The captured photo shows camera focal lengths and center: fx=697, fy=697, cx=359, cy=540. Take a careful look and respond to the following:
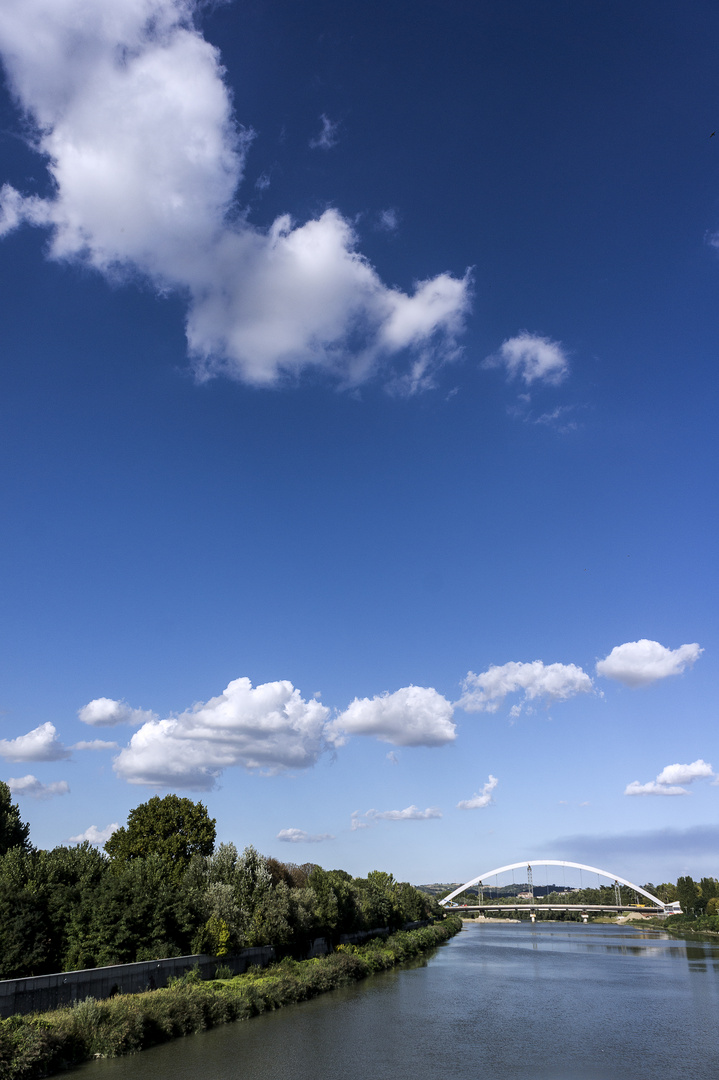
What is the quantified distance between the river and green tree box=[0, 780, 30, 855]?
69.5 ft

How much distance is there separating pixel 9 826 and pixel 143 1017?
81.0 feet

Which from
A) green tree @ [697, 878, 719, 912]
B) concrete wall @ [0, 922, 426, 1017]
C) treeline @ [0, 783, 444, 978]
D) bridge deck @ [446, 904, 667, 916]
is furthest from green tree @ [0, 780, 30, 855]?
bridge deck @ [446, 904, 667, 916]

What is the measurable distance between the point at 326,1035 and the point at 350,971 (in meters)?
19.7

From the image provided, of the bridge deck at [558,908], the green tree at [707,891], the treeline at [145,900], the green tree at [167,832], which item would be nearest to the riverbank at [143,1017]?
the treeline at [145,900]

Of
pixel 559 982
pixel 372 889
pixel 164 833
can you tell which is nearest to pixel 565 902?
pixel 372 889

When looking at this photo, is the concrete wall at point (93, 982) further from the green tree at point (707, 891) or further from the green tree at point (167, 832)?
the green tree at point (707, 891)

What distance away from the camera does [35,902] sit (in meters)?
26.0

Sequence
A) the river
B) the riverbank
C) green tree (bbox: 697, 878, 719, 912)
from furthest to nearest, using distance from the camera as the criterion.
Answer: green tree (bbox: 697, 878, 719, 912) → the river → the riverbank

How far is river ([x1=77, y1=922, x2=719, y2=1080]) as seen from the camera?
2081 cm

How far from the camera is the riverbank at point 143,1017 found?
18.5 meters

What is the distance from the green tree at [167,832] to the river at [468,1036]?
14.1m

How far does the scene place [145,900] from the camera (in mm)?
28953

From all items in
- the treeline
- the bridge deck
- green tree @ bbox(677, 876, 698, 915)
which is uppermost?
the treeline

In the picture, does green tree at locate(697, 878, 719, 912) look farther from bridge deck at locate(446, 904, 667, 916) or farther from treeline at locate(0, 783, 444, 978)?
treeline at locate(0, 783, 444, 978)
